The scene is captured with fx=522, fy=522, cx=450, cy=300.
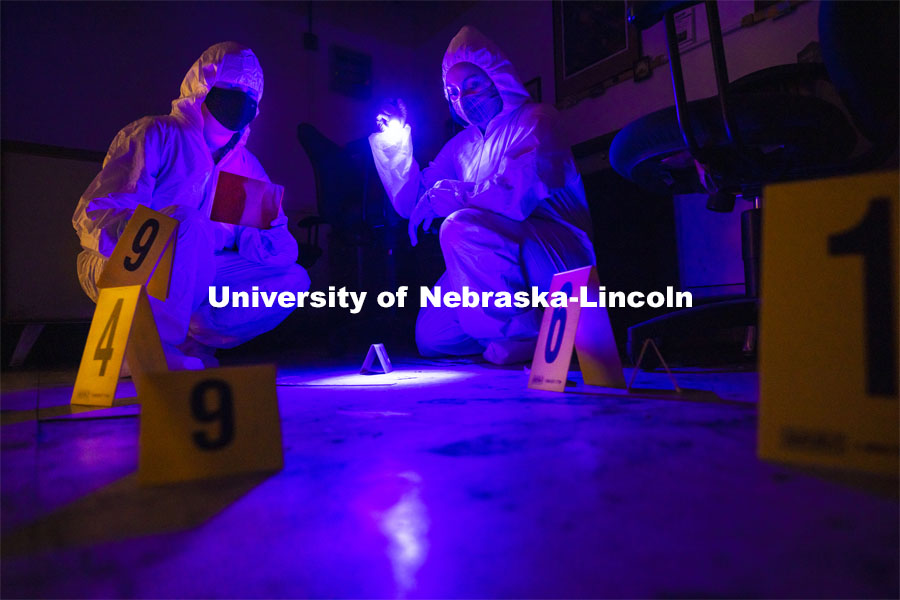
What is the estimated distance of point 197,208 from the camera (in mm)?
1833

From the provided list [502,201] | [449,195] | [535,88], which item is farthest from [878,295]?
[535,88]

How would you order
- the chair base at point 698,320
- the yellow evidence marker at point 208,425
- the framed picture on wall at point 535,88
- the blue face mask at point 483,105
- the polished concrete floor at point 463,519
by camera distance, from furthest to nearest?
the framed picture on wall at point 535,88 < the blue face mask at point 483,105 < the chair base at point 698,320 < the yellow evidence marker at point 208,425 < the polished concrete floor at point 463,519

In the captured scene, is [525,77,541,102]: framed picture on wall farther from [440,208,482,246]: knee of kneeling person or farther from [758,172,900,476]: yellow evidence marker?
[758,172,900,476]: yellow evidence marker

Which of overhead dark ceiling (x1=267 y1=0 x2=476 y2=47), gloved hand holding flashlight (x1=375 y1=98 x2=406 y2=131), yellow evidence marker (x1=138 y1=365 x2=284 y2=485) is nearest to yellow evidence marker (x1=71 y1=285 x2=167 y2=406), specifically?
yellow evidence marker (x1=138 y1=365 x2=284 y2=485)

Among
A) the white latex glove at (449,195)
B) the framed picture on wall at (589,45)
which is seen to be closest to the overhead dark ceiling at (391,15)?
the framed picture on wall at (589,45)

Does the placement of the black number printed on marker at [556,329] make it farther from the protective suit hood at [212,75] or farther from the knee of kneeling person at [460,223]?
the protective suit hood at [212,75]

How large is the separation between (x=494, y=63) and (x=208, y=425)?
1740 millimetres

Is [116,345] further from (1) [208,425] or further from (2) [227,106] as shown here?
(2) [227,106]

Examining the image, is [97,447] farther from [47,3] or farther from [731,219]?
[47,3]

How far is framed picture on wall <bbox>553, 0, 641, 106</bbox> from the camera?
105 inches

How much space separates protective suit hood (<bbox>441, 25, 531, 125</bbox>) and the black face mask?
835mm

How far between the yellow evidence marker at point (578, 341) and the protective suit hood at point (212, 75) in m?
1.43

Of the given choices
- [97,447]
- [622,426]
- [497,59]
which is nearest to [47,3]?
[497,59]

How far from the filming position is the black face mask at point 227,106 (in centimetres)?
191
